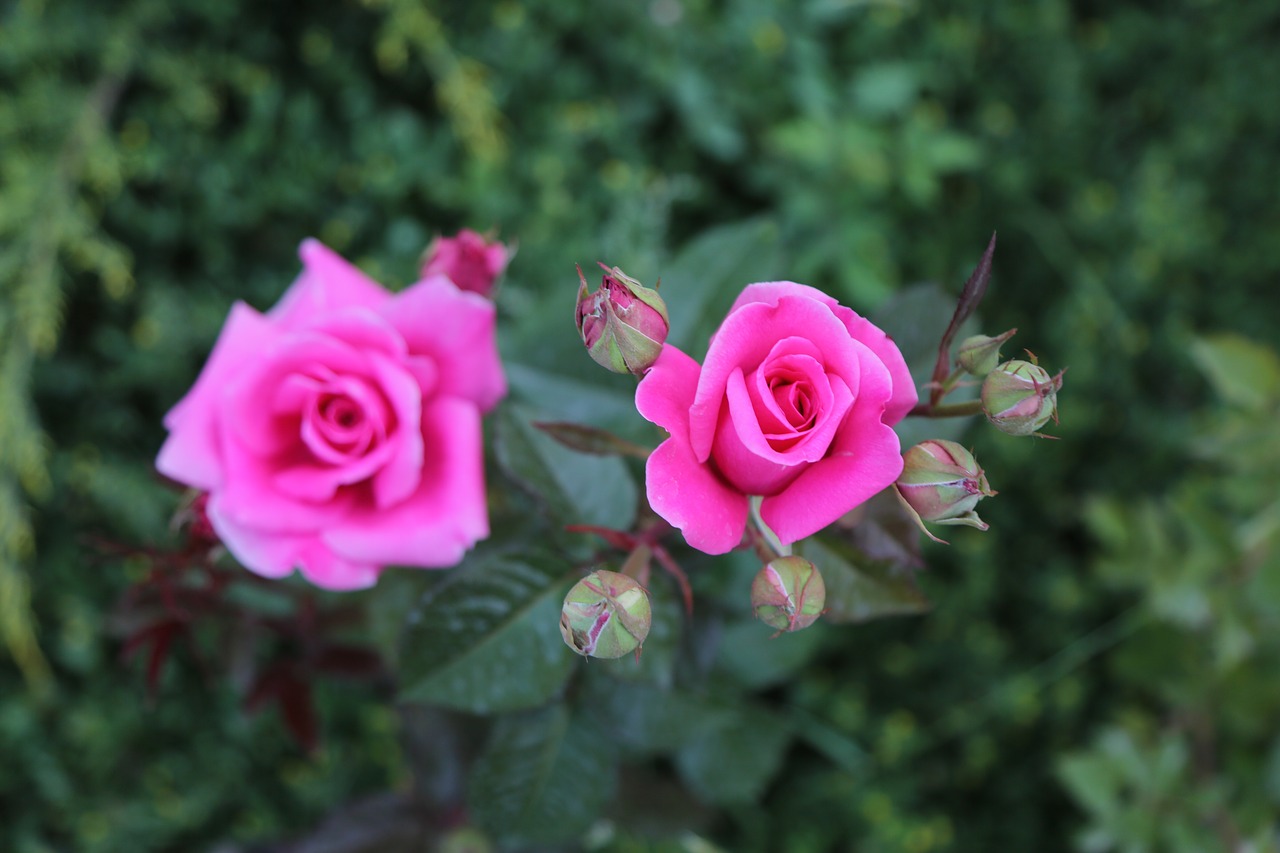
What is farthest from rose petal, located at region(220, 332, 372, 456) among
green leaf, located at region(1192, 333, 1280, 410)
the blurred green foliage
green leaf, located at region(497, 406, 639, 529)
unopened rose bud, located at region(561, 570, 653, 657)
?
green leaf, located at region(1192, 333, 1280, 410)

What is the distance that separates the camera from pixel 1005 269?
5.32ft

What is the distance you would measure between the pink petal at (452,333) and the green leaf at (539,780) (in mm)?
305

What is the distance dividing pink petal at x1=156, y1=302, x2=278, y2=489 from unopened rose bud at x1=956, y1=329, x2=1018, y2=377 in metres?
0.45

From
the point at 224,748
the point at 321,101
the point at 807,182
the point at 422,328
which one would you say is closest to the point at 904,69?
the point at 807,182

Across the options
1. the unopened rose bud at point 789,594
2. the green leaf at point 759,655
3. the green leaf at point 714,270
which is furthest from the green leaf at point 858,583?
the green leaf at point 759,655

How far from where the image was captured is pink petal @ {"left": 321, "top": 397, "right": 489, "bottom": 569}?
0.62m

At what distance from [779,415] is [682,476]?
6 cm

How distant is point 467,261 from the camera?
69 centimetres

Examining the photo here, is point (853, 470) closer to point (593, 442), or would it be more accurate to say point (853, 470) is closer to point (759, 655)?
point (593, 442)

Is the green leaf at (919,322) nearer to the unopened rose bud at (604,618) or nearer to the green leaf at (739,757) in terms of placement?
the unopened rose bud at (604,618)

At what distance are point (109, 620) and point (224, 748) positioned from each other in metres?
0.47

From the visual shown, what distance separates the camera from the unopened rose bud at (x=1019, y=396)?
492 millimetres

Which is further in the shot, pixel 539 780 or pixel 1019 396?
pixel 539 780

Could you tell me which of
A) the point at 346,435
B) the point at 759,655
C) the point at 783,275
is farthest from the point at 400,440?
the point at 759,655
